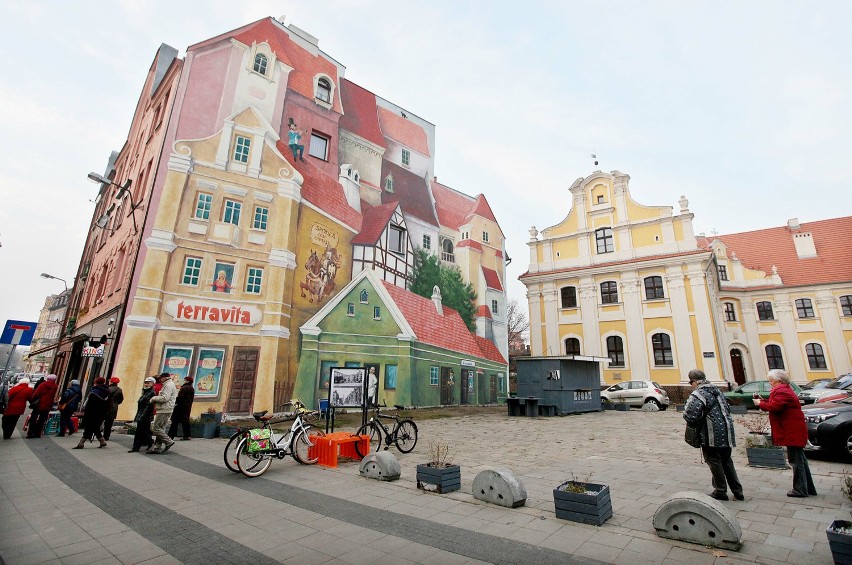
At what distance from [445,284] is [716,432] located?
21.2 metres

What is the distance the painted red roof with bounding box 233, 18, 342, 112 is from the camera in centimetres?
2008

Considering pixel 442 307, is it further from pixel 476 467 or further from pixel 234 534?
pixel 234 534

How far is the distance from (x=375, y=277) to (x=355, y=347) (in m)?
3.98

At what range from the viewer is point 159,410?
10.1 meters

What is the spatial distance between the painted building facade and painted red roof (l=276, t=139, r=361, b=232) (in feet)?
0.24

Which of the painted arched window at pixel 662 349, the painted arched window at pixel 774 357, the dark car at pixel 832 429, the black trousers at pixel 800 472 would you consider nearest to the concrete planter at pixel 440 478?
the black trousers at pixel 800 472

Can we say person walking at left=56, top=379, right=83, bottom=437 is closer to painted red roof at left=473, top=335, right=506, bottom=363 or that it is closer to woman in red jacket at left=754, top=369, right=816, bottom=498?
woman in red jacket at left=754, top=369, right=816, bottom=498

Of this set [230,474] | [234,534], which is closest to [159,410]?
[230,474]

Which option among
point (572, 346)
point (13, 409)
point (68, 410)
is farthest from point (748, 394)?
point (13, 409)

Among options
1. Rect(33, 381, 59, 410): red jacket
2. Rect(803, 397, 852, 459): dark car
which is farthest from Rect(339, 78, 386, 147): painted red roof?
Rect(803, 397, 852, 459): dark car

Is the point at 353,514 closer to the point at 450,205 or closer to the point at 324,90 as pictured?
the point at 324,90

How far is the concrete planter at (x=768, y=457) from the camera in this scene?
24.3 feet

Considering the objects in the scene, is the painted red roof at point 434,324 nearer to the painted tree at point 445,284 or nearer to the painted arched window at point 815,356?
the painted tree at point 445,284

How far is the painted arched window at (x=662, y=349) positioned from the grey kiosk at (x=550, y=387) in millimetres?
9085
